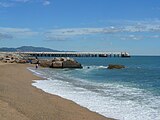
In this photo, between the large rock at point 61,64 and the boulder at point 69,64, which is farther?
the boulder at point 69,64

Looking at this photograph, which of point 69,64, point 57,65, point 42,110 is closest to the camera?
point 42,110

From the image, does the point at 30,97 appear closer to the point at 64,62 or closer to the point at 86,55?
the point at 64,62

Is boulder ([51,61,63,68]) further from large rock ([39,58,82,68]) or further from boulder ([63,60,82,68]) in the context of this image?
boulder ([63,60,82,68])

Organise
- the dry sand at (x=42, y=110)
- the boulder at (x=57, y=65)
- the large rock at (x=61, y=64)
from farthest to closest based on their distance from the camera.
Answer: the large rock at (x=61, y=64), the boulder at (x=57, y=65), the dry sand at (x=42, y=110)

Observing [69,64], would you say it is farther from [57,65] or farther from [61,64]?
[57,65]

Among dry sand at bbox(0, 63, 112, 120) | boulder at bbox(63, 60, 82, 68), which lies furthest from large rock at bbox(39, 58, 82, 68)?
dry sand at bbox(0, 63, 112, 120)

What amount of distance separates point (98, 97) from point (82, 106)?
13.1 ft

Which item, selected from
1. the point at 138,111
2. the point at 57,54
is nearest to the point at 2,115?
the point at 138,111

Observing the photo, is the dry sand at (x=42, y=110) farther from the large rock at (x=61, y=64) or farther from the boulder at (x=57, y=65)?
the large rock at (x=61, y=64)

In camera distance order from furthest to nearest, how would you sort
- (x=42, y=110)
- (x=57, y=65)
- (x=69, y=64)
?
(x=69, y=64) < (x=57, y=65) < (x=42, y=110)

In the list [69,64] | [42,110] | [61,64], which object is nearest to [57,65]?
[61,64]

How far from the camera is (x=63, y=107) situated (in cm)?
1872

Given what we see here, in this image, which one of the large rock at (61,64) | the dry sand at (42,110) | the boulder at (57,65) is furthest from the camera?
the large rock at (61,64)

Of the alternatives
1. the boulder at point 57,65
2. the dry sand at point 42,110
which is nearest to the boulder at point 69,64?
the boulder at point 57,65
